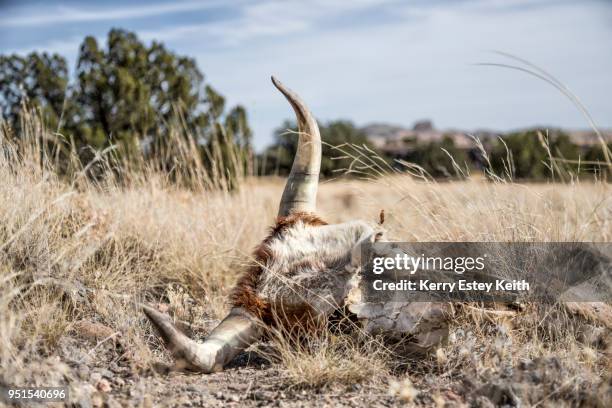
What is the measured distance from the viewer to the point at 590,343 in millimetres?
3340

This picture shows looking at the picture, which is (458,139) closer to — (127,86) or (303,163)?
(127,86)

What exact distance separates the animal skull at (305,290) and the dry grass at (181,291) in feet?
0.50

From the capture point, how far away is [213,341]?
2.93 meters

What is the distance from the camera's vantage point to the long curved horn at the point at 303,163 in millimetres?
3240

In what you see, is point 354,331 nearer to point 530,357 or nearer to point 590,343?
point 530,357

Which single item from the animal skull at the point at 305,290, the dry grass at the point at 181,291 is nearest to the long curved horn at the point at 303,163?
the animal skull at the point at 305,290

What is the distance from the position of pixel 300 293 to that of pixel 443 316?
0.74 m

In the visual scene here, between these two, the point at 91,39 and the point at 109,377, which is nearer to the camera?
the point at 109,377

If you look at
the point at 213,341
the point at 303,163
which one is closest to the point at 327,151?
the point at 303,163

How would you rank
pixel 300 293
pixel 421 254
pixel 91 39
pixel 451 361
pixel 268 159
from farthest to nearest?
pixel 268 159
pixel 91 39
pixel 421 254
pixel 451 361
pixel 300 293

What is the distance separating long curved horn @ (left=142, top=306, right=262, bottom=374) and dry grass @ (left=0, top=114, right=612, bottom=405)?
183 mm

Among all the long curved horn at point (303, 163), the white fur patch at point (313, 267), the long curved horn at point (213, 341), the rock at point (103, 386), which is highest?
the long curved horn at point (303, 163)

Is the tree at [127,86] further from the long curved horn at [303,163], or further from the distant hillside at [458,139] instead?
the long curved horn at [303,163]

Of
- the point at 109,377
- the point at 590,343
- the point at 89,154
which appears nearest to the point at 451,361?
the point at 590,343
